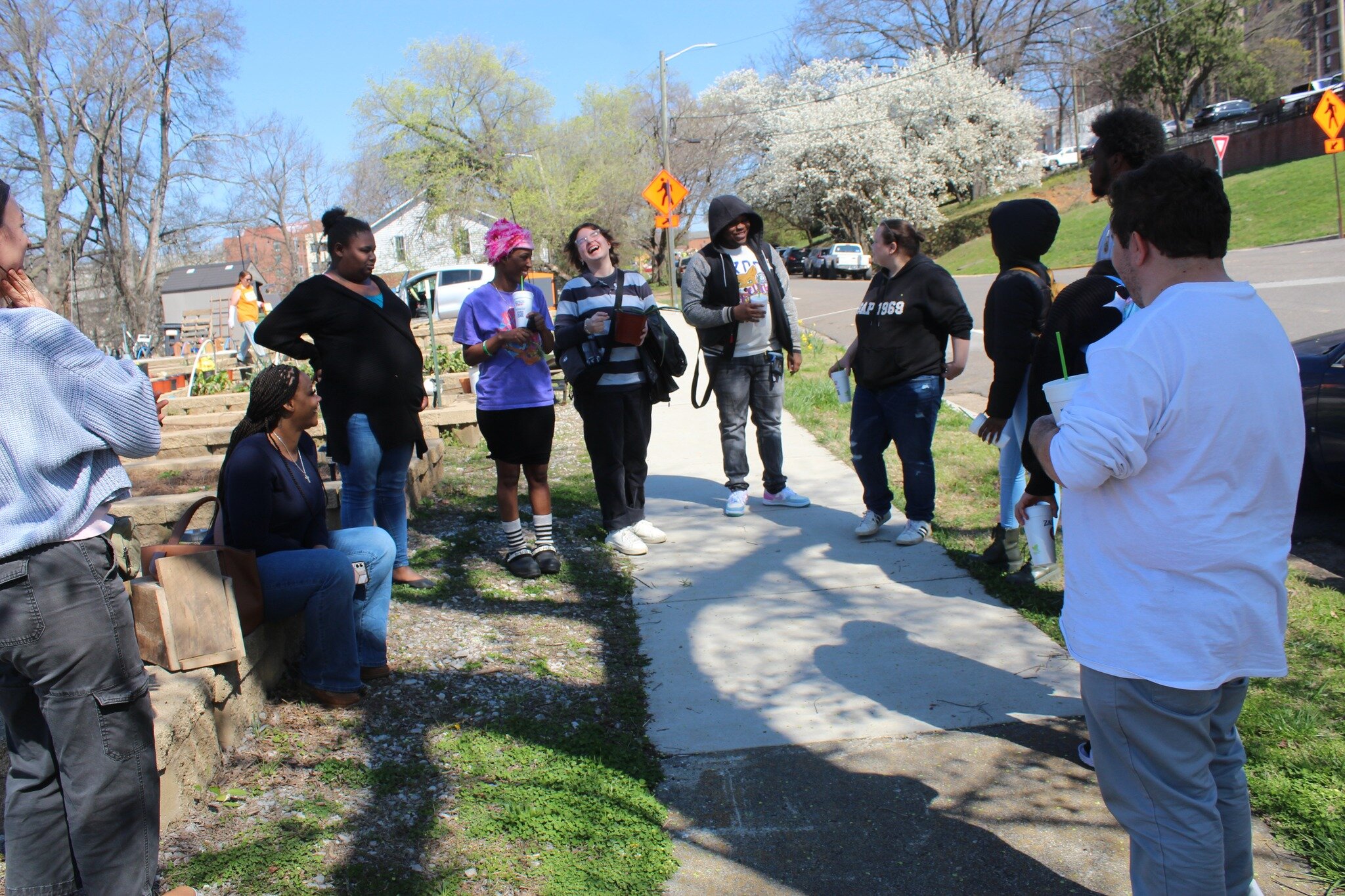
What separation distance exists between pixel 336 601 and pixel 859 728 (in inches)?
77.3

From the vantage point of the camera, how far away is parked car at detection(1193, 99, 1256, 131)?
35.9m

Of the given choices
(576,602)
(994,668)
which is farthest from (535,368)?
(994,668)

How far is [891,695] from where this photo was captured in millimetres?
3801

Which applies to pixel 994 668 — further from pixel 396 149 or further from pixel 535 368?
pixel 396 149

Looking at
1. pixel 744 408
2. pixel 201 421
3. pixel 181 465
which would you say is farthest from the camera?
pixel 201 421

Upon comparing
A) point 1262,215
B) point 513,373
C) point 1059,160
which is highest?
point 1059,160

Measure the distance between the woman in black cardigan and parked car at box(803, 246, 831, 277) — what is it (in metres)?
36.5

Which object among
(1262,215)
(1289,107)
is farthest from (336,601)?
(1289,107)

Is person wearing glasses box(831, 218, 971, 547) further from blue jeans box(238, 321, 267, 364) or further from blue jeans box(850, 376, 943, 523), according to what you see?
blue jeans box(238, 321, 267, 364)

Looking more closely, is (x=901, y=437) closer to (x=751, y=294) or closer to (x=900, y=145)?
(x=751, y=294)

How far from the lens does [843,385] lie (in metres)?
6.02

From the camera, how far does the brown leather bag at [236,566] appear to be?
123 inches

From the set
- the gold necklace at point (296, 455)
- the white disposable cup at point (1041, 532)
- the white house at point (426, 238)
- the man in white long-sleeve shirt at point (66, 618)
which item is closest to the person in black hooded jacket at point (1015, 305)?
the white disposable cup at point (1041, 532)

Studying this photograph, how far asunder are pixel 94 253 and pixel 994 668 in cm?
4085
